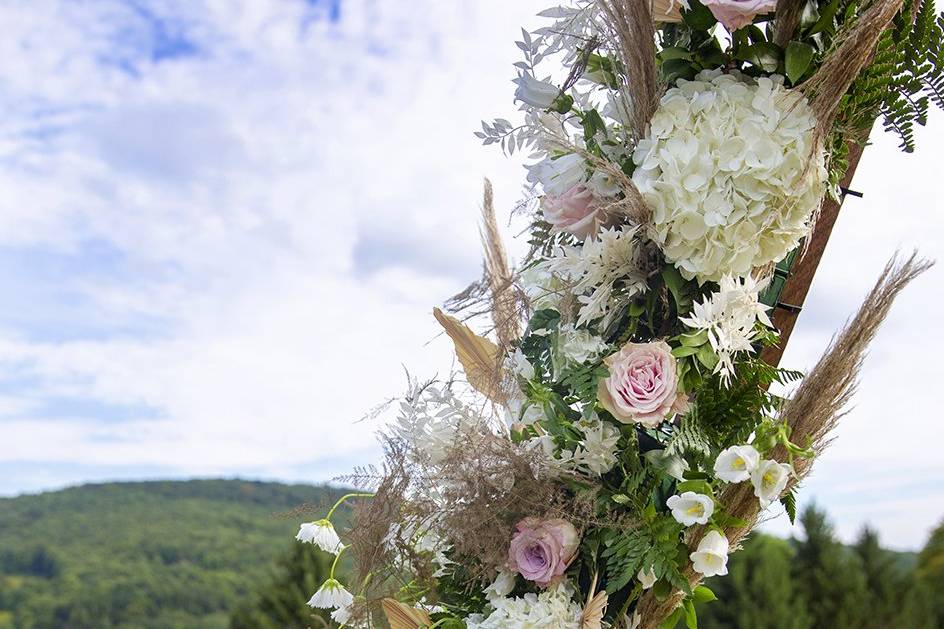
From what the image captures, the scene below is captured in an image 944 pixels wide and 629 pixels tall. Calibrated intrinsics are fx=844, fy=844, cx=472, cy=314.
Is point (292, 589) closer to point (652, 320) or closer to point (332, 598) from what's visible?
point (332, 598)

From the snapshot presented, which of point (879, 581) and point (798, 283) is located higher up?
point (798, 283)

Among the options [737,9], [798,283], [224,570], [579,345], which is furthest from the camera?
[224,570]

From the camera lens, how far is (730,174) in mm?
1544

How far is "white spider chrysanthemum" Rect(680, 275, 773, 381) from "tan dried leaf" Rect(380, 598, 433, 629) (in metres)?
0.85

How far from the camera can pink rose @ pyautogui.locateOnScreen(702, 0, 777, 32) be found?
1536 millimetres

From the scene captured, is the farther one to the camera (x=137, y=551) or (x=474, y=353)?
(x=137, y=551)

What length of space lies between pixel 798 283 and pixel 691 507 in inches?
24.0

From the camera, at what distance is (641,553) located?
156cm

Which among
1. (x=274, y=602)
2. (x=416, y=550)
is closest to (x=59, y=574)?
(x=274, y=602)

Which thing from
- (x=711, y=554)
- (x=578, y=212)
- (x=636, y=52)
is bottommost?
(x=711, y=554)

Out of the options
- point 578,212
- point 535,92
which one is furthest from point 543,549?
point 535,92

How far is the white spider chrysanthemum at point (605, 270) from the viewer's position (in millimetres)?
1602

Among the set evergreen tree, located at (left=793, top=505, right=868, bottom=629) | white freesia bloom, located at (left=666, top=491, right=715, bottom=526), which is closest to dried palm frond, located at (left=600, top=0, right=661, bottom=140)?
white freesia bloom, located at (left=666, top=491, right=715, bottom=526)

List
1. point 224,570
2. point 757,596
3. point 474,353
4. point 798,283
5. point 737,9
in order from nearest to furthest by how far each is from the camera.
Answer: point 737,9 → point 798,283 → point 474,353 → point 757,596 → point 224,570
